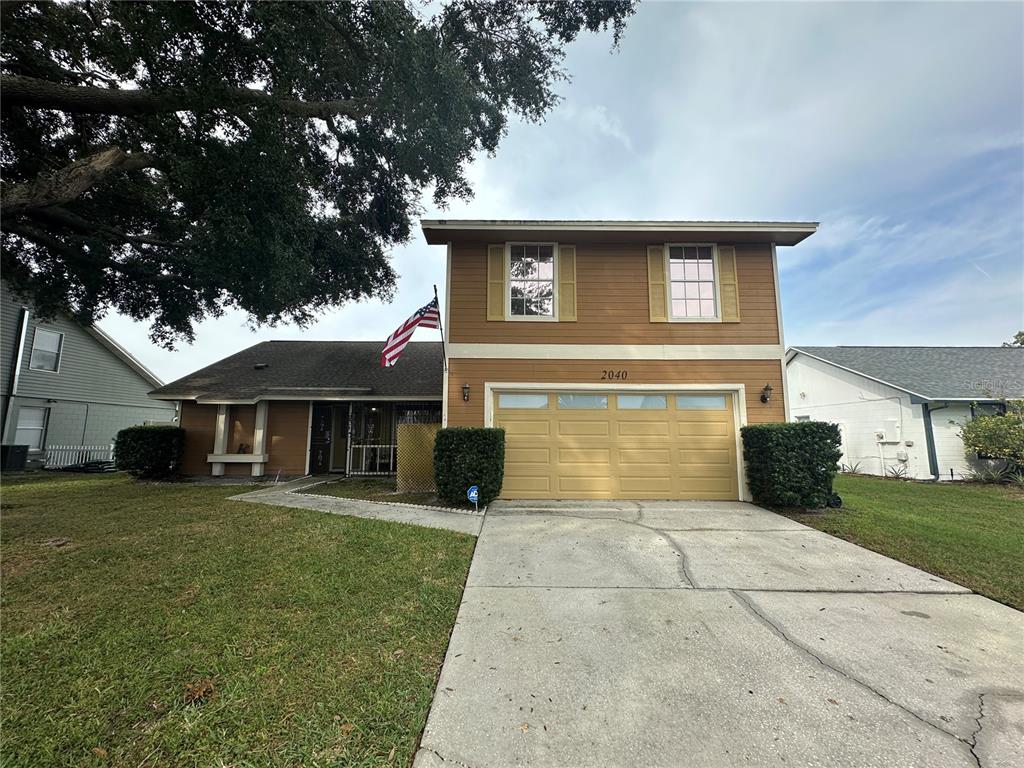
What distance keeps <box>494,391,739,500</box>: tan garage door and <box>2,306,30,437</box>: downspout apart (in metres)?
17.9

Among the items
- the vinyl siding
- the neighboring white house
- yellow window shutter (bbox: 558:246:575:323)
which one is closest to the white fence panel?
yellow window shutter (bbox: 558:246:575:323)

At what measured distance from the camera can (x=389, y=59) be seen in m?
7.44

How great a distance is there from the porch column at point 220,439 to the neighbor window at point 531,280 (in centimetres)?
915

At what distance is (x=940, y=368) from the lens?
47.1 ft

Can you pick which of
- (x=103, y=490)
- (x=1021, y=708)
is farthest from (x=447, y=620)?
(x=103, y=490)

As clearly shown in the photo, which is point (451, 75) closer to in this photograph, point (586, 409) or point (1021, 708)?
point (586, 409)

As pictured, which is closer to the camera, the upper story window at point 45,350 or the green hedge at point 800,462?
the green hedge at point 800,462

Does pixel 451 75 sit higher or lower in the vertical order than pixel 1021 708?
higher

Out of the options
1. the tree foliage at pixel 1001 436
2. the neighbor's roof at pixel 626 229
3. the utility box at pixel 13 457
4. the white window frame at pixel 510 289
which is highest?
the neighbor's roof at pixel 626 229

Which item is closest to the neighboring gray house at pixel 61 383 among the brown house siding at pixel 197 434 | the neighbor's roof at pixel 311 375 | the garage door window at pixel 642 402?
the neighbor's roof at pixel 311 375

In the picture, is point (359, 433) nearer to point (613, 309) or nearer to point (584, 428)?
point (584, 428)

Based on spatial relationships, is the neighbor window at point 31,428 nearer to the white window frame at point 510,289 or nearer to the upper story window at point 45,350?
the upper story window at point 45,350

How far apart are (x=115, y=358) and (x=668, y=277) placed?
74.3 feet

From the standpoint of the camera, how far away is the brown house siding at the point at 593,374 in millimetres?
8070
